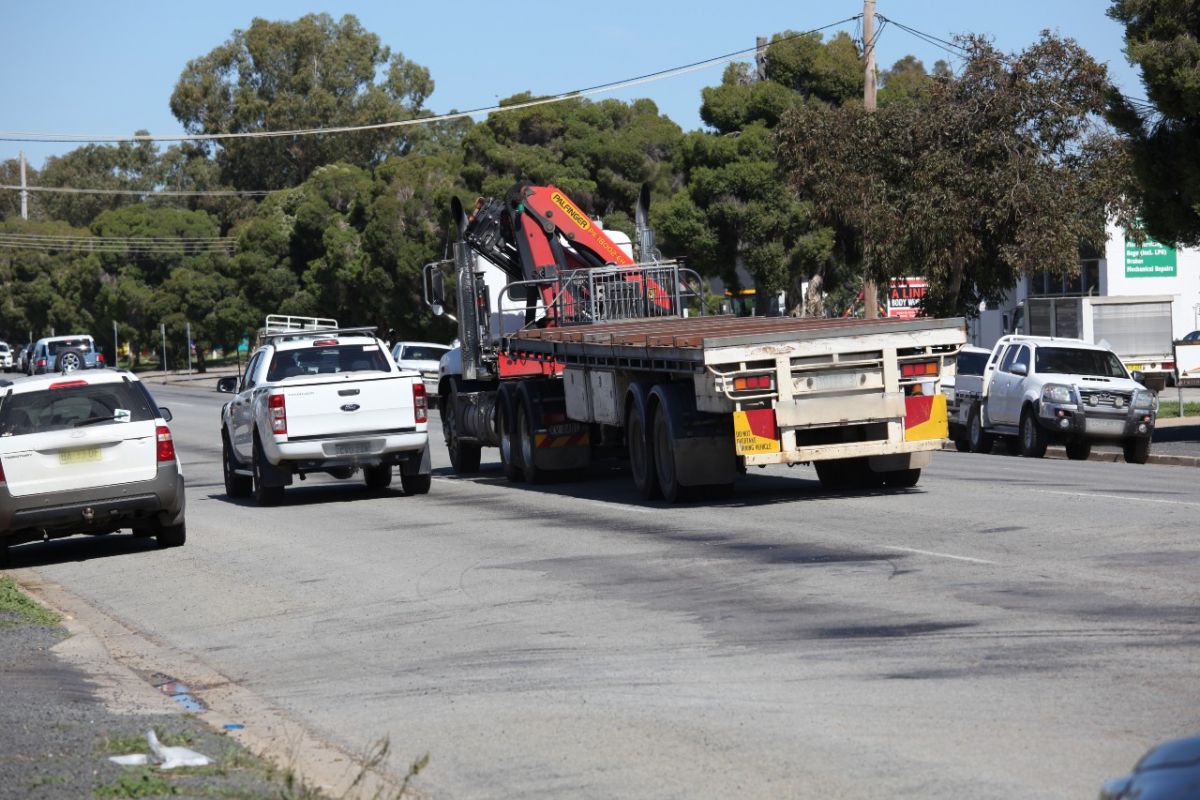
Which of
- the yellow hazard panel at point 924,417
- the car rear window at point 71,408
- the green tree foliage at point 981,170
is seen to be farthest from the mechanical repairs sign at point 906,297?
the car rear window at point 71,408

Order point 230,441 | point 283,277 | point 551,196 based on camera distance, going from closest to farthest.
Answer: point 230,441 < point 551,196 < point 283,277

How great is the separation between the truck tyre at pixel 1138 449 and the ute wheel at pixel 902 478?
8.96 metres

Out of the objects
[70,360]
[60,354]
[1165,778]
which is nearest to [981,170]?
[1165,778]

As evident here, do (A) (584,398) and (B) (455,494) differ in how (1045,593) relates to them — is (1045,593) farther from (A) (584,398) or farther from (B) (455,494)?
(B) (455,494)

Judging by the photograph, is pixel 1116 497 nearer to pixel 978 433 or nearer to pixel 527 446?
pixel 527 446

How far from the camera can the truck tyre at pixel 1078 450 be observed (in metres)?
27.7

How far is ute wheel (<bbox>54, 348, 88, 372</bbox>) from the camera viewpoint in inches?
2660

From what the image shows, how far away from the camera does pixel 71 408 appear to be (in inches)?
651

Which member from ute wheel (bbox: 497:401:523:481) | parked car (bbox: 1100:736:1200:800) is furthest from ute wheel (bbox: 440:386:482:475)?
parked car (bbox: 1100:736:1200:800)

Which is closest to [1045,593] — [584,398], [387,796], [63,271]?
[387,796]

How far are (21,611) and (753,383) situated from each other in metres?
7.16

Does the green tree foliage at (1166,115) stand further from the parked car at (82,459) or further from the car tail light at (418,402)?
the parked car at (82,459)

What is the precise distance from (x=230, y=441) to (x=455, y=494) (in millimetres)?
3385

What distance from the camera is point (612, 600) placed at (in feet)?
38.2
